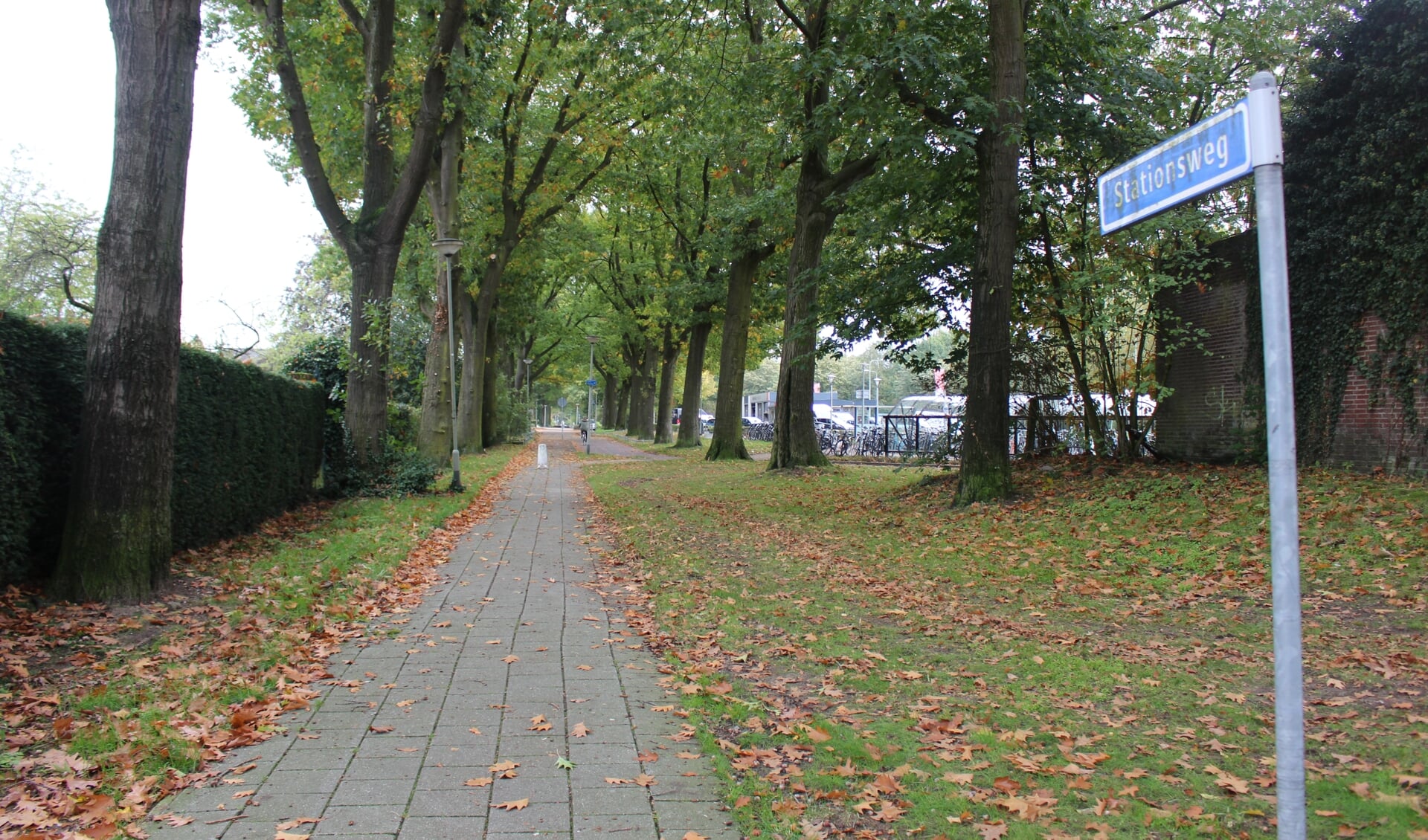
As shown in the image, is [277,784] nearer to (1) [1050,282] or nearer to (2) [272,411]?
(2) [272,411]

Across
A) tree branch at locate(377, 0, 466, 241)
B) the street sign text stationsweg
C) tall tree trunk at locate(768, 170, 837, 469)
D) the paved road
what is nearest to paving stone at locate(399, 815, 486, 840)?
the paved road

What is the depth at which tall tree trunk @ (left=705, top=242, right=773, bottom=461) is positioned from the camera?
76.8 feet

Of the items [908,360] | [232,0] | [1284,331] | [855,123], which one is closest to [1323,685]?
[1284,331]

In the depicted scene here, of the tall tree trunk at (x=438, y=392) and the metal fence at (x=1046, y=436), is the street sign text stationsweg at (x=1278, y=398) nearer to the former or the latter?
the metal fence at (x=1046, y=436)

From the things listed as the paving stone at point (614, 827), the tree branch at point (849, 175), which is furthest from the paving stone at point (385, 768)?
the tree branch at point (849, 175)

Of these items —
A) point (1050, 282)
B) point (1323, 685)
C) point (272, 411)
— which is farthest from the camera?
point (1050, 282)

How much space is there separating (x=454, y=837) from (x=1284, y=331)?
3.16 meters

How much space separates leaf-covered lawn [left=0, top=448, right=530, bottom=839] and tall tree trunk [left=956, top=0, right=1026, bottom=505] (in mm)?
6944

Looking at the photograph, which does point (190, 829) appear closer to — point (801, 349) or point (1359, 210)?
point (1359, 210)

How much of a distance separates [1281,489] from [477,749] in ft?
11.2

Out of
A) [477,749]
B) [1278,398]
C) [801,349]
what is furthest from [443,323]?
[1278,398]

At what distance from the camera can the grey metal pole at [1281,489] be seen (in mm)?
2264

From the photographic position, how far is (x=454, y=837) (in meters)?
3.21

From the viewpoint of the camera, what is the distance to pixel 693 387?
3200 cm
